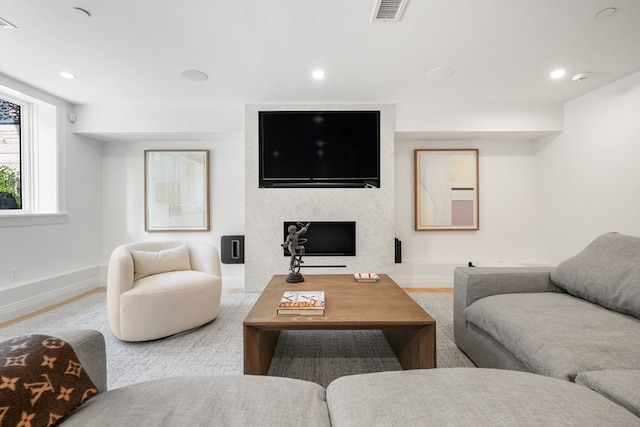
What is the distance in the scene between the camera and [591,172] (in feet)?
10.8

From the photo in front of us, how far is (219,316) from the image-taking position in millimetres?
2842

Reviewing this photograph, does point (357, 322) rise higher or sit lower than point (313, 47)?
lower

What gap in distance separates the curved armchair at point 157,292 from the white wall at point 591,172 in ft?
13.4

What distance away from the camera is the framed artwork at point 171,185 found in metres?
4.13

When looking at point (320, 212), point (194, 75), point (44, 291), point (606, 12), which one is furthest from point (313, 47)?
point (44, 291)

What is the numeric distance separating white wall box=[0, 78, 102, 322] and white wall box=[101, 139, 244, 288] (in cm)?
12

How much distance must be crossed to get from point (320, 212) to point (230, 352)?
2.03 metres

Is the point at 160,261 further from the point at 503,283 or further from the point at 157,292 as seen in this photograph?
the point at 503,283

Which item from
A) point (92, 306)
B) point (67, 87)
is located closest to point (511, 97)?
point (67, 87)

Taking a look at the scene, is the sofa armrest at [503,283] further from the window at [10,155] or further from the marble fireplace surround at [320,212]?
the window at [10,155]

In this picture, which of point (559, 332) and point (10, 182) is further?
point (10, 182)

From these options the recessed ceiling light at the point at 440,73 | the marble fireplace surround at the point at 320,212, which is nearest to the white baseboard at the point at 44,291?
the marble fireplace surround at the point at 320,212

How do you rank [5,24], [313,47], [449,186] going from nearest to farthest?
[5,24], [313,47], [449,186]

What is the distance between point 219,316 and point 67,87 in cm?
297
